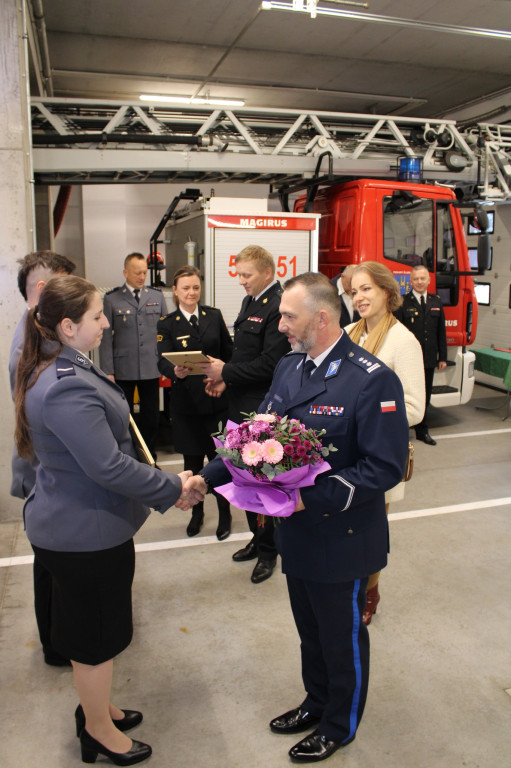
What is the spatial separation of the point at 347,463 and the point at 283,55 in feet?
27.0

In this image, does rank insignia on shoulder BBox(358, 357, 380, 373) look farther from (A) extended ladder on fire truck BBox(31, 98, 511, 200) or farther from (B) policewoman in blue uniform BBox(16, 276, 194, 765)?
(A) extended ladder on fire truck BBox(31, 98, 511, 200)

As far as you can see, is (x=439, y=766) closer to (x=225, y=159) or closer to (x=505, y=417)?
(x=225, y=159)

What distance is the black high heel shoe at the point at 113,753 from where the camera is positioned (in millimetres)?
2227

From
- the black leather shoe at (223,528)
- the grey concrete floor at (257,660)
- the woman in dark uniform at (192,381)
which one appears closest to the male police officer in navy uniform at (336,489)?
the grey concrete floor at (257,660)

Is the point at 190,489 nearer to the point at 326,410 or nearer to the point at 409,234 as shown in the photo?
the point at 326,410

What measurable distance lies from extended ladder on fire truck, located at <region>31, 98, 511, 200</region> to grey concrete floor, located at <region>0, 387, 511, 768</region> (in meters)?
3.37

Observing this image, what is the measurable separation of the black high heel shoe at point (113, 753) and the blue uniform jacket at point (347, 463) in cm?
93

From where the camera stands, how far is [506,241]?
9.02 meters

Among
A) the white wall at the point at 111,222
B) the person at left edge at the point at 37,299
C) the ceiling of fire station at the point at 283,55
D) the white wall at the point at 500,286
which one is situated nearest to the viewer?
the person at left edge at the point at 37,299

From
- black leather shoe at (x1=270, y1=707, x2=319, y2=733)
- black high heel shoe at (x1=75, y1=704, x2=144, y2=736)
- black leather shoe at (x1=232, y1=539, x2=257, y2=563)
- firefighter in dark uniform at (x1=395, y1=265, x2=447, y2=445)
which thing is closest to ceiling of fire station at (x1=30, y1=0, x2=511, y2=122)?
firefighter in dark uniform at (x1=395, y1=265, x2=447, y2=445)

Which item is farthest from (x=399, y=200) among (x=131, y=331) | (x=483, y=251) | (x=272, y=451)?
(x=272, y=451)

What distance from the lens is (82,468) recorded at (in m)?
1.87

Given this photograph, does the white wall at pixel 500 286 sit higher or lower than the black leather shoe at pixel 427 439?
higher

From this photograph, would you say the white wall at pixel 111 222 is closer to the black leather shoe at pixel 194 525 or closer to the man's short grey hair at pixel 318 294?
the black leather shoe at pixel 194 525
